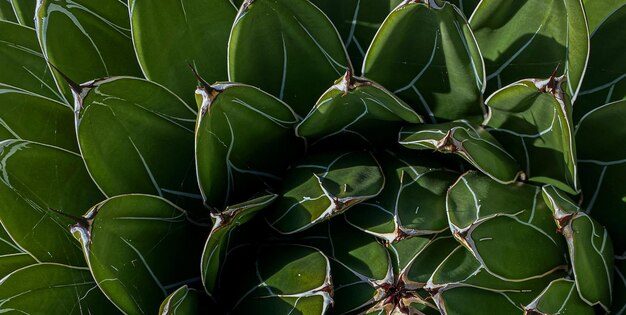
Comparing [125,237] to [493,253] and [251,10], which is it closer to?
[251,10]

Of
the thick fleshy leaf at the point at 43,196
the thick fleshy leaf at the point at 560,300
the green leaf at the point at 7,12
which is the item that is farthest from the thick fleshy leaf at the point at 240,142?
the green leaf at the point at 7,12

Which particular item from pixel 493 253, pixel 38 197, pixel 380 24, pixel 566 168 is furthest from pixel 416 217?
pixel 38 197

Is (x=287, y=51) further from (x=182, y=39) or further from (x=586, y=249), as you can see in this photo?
(x=586, y=249)

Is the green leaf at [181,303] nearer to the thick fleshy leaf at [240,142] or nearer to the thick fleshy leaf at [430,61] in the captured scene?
the thick fleshy leaf at [240,142]

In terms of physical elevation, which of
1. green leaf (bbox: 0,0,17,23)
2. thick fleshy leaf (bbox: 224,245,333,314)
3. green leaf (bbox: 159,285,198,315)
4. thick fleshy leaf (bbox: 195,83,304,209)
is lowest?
thick fleshy leaf (bbox: 224,245,333,314)

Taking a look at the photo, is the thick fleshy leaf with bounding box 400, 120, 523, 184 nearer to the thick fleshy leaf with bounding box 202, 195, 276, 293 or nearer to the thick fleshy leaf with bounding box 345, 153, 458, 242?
the thick fleshy leaf with bounding box 345, 153, 458, 242

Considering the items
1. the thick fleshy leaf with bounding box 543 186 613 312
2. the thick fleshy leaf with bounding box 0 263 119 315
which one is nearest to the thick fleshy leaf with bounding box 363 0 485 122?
the thick fleshy leaf with bounding box 543 186 613 312

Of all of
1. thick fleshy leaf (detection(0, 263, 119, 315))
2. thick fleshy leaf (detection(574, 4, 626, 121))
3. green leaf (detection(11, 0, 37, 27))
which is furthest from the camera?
green leaf (detection(11, 0, 37, 27))
